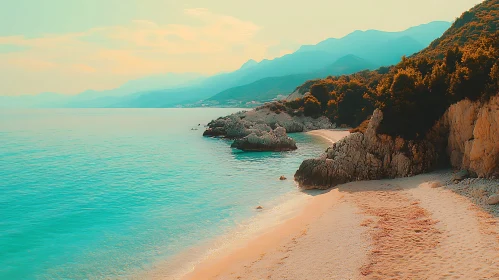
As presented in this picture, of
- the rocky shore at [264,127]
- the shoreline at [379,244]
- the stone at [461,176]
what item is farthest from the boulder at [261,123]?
the shoreline at [379,244]

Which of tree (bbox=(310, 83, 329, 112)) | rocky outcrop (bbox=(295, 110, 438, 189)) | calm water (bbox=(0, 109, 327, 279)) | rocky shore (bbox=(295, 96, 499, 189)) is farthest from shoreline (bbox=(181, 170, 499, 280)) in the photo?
tree (bbox=(310, 83, 329, 112))

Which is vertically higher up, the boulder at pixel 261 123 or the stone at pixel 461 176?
the boulder at pixel 261 123

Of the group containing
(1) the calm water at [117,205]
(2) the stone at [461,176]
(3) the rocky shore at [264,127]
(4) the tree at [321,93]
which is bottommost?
(1) the calm water at [117,205]

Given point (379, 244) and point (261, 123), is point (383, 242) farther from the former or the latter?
point (261, 123)

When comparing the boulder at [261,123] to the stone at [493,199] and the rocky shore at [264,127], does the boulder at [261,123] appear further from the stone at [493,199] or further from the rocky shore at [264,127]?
the stone at [493,199]

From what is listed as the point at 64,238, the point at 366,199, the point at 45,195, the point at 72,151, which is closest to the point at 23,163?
→ the point at 72,151

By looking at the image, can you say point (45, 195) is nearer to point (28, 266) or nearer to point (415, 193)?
point (28, 266)

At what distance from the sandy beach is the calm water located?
13.1ft

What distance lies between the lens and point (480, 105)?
23078 mm

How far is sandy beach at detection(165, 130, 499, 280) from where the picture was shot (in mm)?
12422

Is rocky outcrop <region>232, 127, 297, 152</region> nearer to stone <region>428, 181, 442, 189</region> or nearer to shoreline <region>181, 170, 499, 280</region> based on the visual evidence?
stone <region>428, 181, 442, 189</region>

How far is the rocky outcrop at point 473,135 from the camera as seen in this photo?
20.8m

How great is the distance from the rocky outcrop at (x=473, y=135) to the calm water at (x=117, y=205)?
45.6ft

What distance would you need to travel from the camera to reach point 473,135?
22859 mm
